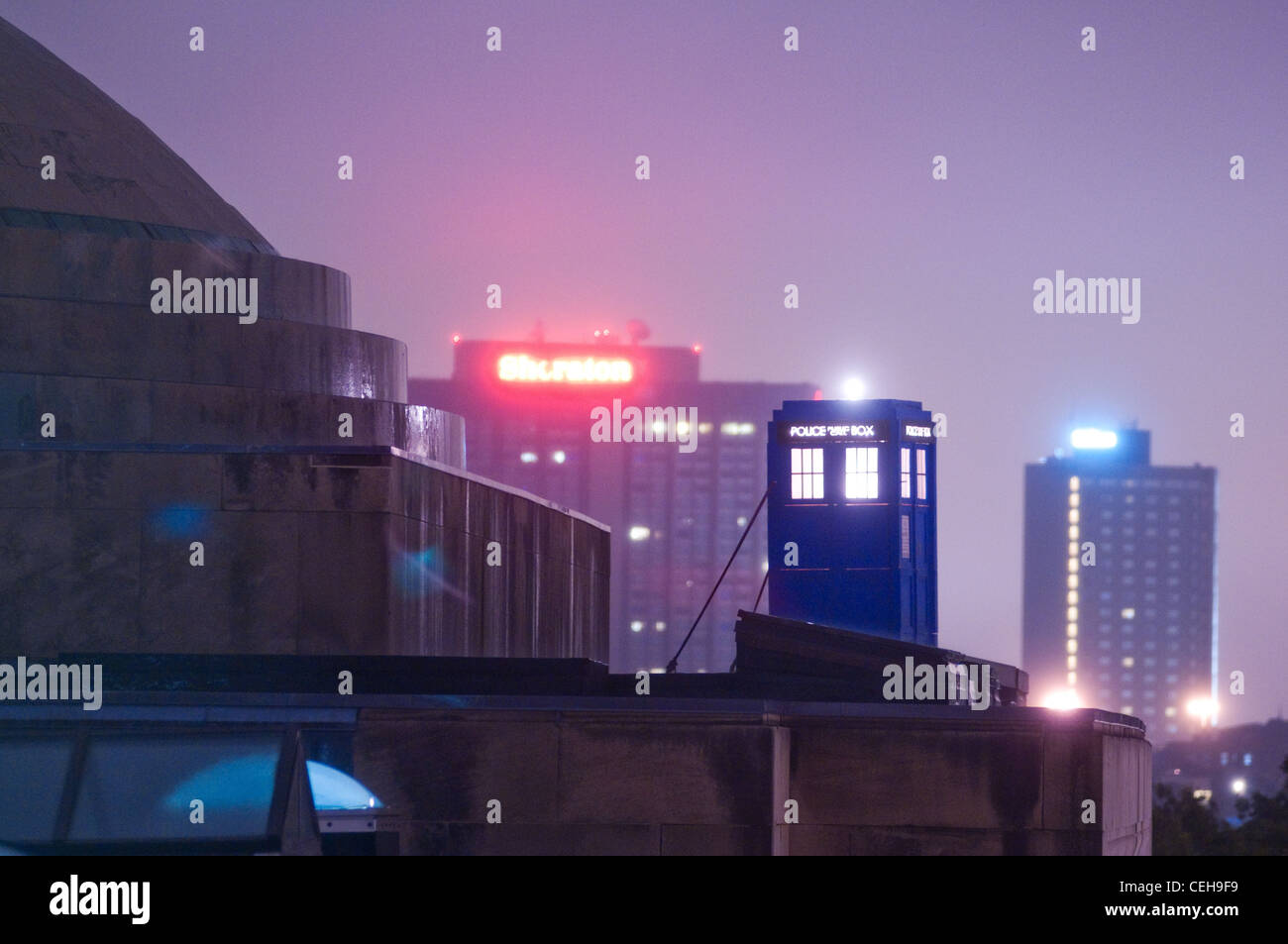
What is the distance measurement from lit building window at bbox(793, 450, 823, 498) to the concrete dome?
47.3 feet

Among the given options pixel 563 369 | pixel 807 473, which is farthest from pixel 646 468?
pixel 807 473

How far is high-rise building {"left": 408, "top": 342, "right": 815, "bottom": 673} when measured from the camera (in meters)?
166

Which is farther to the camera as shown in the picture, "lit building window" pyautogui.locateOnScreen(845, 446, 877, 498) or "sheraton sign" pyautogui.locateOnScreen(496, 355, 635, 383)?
"sheraton sign" pyautogui.locateOnScreen(496, 355, 635, 383)

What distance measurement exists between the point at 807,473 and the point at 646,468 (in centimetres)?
13304

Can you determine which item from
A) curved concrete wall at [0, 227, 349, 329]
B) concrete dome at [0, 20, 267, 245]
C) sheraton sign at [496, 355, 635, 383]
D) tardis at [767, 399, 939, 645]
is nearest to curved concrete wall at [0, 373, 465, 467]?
curved concrete wall at [0, 227, 349, 329]

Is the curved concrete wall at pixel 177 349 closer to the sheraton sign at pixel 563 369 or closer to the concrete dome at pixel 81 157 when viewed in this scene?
the concrete dome at pixel 81 157

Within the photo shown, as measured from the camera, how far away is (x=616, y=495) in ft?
564

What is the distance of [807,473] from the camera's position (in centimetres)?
4025

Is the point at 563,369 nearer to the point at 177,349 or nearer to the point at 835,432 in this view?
the point at 835,432

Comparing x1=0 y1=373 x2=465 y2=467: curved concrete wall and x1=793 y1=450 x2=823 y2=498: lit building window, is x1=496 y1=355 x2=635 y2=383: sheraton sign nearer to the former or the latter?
x1=793 y1=450 x2=823 y2=498: lit building window

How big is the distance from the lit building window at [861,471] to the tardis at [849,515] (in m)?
0.02

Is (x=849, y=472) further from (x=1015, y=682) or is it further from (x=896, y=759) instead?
(x=896, y=759)

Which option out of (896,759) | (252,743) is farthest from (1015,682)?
(252,743)
